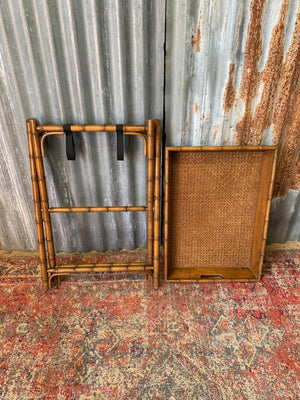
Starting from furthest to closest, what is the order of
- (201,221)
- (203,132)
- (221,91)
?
1. (201,221)
2. (203,132)
3. (221,91)

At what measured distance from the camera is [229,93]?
1.63 m

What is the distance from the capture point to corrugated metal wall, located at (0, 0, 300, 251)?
1459 millimetres

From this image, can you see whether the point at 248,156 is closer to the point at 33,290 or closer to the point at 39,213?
the point at 39,213

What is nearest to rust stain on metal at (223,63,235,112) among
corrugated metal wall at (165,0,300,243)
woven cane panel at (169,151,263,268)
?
corrugated metal wall at (165,0,300,243)

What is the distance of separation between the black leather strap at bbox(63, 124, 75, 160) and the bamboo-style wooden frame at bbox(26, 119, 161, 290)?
0.03 meters

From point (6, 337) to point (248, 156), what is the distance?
168cm

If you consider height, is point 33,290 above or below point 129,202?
below

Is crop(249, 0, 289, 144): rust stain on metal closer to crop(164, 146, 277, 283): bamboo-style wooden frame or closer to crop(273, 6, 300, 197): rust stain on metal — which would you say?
crop(273, 6, 300, 197): rust stain on metal

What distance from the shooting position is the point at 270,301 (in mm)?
1731

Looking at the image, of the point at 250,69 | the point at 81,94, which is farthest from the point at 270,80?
the point at 81,94

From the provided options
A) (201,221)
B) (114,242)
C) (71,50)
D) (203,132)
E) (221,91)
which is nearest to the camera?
(71,50)

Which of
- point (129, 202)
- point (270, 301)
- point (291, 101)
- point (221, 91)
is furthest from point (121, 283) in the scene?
point (291, 101)

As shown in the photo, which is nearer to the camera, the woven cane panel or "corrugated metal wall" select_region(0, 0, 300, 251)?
"corrugated metal wall" select_region(0, 0, 300, 251)

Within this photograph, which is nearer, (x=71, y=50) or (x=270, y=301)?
(x=71, y=50)
